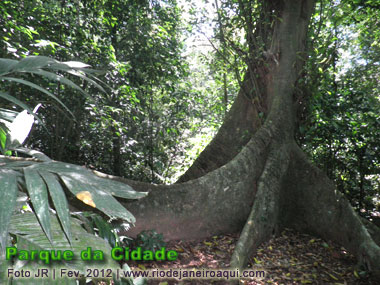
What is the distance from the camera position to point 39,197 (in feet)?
2.56

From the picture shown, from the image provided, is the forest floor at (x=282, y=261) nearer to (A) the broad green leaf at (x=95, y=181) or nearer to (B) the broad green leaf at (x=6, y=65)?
(A) the broad green leaf at (x=95, y=181)

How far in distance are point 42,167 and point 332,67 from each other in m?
5.36

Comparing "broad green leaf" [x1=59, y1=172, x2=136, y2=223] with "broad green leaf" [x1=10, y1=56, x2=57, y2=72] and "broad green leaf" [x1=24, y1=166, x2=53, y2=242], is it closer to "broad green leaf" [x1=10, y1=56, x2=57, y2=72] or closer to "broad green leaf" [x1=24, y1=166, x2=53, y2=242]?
"broad green leaf" [x1=24, y1=166, x2=53, y2=242]

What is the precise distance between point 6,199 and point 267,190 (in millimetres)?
3335

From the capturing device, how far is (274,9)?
5105 millimetres

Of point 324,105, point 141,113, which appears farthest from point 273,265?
point 141,113

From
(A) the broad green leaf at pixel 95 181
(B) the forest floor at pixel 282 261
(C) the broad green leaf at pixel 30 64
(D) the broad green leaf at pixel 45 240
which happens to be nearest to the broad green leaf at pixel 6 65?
(C) the broad green leaf at pixel 30 64

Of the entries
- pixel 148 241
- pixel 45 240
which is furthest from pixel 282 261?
pixel 45 240

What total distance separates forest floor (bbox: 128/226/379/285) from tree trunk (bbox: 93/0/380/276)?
0.12 m

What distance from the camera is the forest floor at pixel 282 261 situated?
2828 millimetres

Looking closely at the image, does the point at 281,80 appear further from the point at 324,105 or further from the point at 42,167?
the point at 42,167

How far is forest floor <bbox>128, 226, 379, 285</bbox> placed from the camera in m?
2.83

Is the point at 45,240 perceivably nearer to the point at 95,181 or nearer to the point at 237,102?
the point at 95,181

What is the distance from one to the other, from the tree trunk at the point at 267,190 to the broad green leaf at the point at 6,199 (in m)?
2.07
